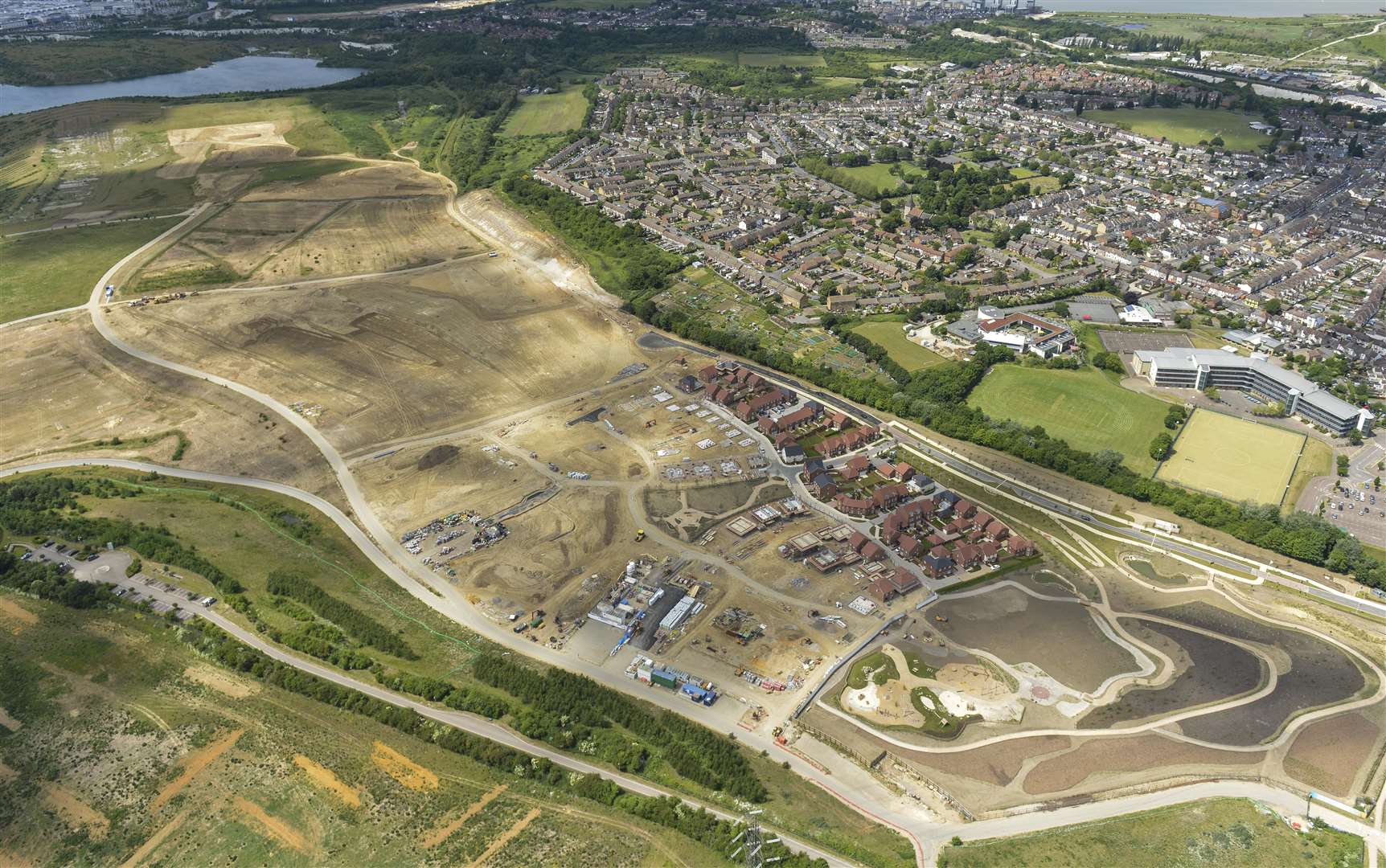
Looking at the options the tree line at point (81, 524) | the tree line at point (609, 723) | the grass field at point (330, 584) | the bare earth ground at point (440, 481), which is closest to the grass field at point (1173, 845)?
the grass field at point (330, 584)

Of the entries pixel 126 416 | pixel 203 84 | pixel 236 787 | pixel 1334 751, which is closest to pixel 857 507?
pixel 1334 751

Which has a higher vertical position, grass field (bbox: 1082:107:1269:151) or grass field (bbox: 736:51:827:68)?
grass field (bbox: 736:51:827:68)

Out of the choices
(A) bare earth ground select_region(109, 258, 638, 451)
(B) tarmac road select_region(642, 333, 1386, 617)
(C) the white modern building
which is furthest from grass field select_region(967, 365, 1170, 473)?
(A) bare earth ground select_region(109, 258, 638, 451)

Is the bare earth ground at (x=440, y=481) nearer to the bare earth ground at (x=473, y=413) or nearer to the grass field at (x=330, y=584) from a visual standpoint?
the bare earth ground at (x=473, y=413)

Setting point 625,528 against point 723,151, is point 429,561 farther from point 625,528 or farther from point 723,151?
point 723,151

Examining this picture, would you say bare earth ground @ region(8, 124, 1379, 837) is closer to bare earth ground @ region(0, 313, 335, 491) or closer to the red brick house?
bare earth ground @ region(0, 313, 335, 491)

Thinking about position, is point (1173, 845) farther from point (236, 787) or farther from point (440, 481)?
point (440, 481)
